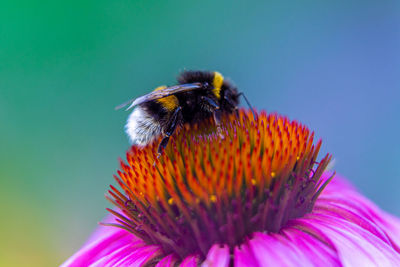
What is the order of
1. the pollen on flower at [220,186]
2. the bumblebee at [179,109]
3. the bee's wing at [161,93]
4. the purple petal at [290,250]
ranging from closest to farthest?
1. the purple petal at [290,250]
2. the pollen on flower at [220,186]
3. the bee's wing at [161,93]
4. the bumblebee at [179,109]

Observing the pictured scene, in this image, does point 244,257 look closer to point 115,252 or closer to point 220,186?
point 220,186

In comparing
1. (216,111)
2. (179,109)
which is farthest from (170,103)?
(216,111)

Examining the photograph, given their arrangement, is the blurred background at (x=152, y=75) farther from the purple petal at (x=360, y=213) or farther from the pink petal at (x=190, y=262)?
the pink petal at (x=190, y=262)

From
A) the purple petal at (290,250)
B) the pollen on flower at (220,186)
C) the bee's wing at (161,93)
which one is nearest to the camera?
the purple petal at (290,250)

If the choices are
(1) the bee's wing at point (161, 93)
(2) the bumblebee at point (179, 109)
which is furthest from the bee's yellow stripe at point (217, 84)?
(1) the bee's wing at point (161, 93)

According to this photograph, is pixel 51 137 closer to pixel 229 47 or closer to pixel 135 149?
pixel 229 47

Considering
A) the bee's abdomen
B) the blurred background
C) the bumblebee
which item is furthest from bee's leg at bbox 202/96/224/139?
the blurred background

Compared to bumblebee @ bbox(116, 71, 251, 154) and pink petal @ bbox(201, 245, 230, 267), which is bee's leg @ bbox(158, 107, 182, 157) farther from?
pink petal @ bbox(201, 245, 230, 267)

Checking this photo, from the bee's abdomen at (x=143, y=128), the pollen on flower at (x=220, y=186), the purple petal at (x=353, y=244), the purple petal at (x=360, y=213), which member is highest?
the bee's abdomen at (x=143, y=128)
